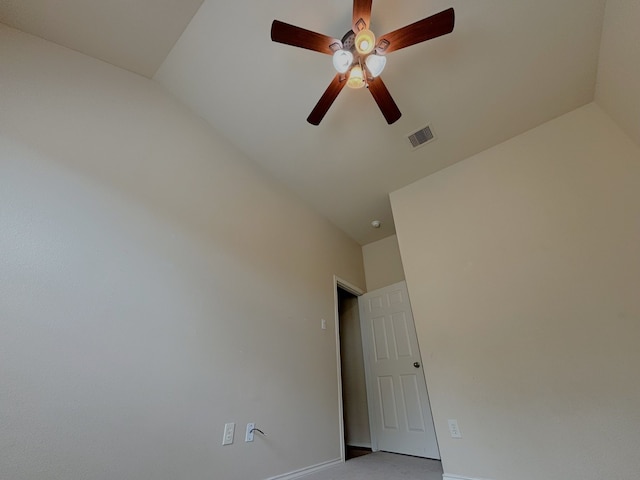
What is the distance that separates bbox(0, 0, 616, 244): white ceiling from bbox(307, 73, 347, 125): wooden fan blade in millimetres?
377

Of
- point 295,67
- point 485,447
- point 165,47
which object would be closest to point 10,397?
point 165,47

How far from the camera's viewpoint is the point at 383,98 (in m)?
1.78

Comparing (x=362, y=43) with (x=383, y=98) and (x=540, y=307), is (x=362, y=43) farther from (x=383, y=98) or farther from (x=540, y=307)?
(x=540, y=307)

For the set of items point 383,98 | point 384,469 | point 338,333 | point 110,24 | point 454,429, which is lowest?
point 384,469

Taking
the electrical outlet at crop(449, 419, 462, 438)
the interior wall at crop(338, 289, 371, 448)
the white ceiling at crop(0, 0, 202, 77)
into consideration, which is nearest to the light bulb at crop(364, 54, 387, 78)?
the white ceiling at crop(0, 0, 202, 77)

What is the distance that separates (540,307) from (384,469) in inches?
73.7

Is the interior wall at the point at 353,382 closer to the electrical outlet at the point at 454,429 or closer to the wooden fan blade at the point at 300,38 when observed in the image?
the electrical outlet at the point at 454,429

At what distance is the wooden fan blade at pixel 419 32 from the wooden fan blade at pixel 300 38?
0.27 m

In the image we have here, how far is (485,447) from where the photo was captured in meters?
1.92

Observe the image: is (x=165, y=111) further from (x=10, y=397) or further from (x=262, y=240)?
(x=10, y=397)

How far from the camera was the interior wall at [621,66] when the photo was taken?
5.33 ft

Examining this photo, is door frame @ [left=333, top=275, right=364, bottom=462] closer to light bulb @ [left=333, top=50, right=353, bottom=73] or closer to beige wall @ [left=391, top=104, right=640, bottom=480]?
beige wall @ [left=391, top=104, right=640, bottom=480]

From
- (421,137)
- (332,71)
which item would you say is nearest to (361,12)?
(332,71)

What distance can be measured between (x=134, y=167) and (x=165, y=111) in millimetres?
620
